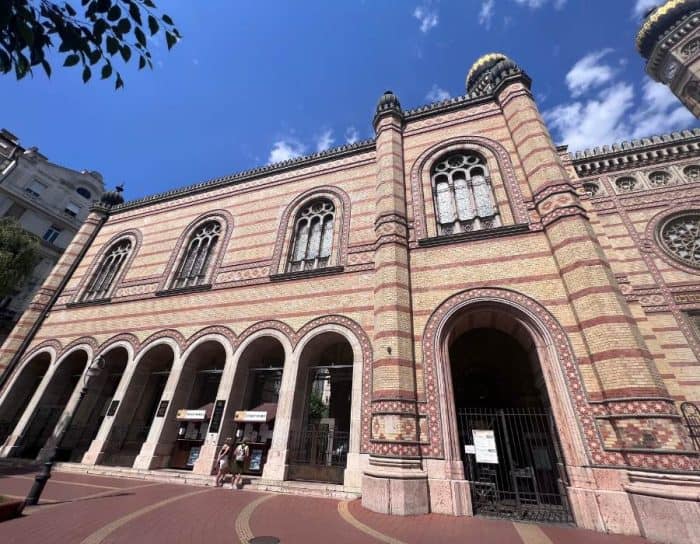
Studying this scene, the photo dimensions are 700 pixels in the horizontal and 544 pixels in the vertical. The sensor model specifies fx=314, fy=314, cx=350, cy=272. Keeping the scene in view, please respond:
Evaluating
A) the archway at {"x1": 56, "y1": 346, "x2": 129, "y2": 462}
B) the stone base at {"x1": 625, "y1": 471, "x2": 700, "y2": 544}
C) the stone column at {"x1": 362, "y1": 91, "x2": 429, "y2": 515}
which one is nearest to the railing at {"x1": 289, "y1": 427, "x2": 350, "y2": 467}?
the stone column at {"x1": 362, "y1": 91, "x2": 429, "y2": 515}

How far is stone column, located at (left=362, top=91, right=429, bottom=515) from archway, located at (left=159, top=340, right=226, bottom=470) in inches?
241

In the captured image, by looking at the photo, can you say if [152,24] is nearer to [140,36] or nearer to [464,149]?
[140,36]

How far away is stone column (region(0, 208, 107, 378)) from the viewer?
1340cm

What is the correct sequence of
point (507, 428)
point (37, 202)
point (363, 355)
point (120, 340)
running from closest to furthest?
point (363, 355) → point (507, 428) → point (120, 340) → point (37, 202)

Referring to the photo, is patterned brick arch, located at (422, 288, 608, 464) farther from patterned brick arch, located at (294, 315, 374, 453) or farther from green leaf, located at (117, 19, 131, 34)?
green leaf, located at (117, 19, 131, 34)

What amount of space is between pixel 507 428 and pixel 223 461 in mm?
8414

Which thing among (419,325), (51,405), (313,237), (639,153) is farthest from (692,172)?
(51,405)

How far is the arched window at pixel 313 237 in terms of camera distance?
12.0 m

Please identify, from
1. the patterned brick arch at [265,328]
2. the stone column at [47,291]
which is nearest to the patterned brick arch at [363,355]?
the patterned brick arch at [265,328]

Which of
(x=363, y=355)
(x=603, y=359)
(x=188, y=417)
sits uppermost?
(x=363, y=355)

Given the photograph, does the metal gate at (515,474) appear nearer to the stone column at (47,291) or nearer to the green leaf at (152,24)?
the green leaf at (152,24)

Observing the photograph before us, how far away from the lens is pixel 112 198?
734 inches

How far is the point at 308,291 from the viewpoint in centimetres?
1065

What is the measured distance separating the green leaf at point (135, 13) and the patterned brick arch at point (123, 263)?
14454mm
